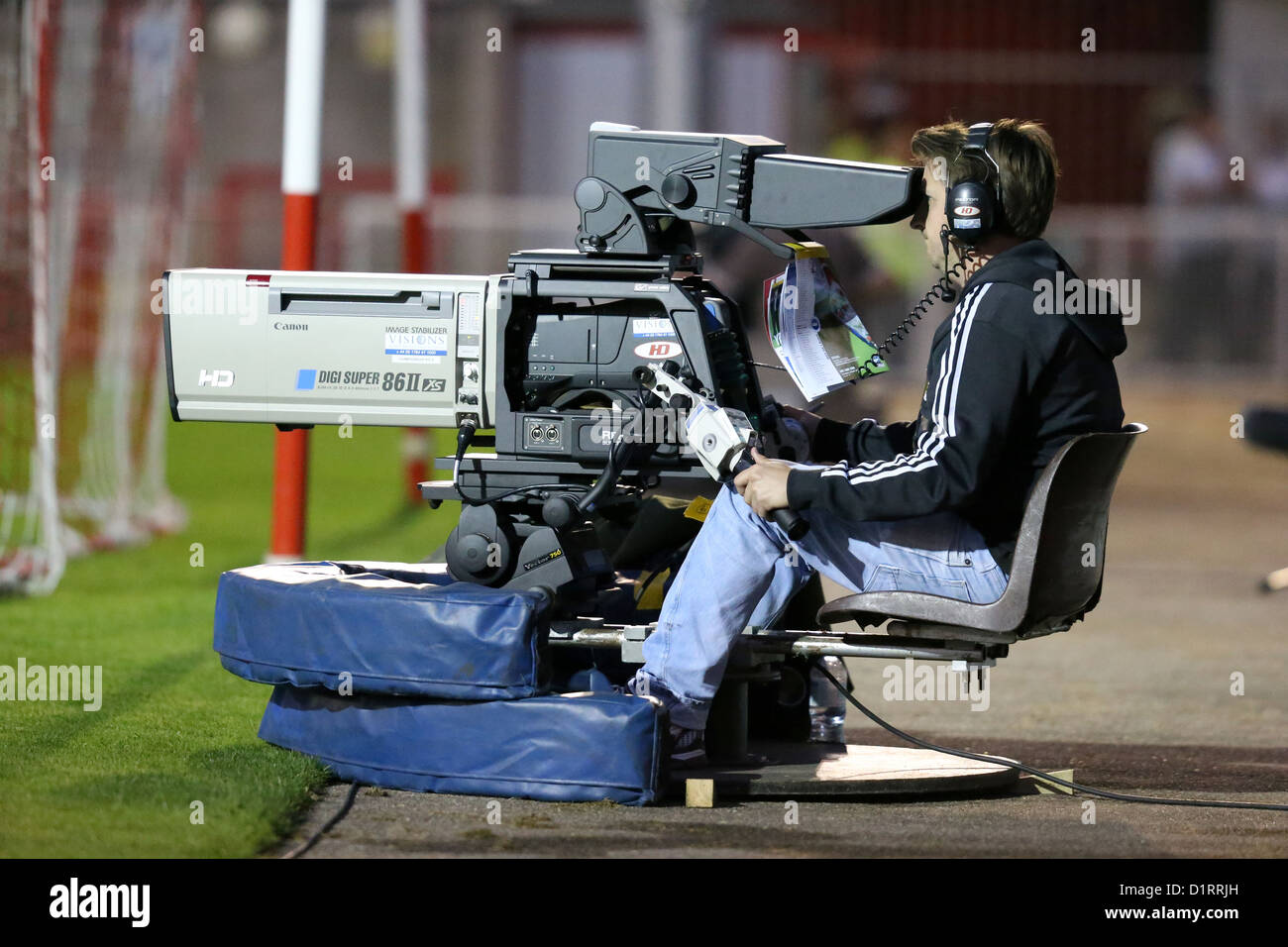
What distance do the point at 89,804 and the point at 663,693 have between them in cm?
145

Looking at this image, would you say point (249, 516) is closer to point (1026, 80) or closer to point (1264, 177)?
point (1264, 177)

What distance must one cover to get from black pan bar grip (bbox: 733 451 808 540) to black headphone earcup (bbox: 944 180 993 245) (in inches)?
29.7

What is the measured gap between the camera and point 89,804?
476 cm

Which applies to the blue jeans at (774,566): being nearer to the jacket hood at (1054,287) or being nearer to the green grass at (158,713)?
the jacket hood at (1054,287)

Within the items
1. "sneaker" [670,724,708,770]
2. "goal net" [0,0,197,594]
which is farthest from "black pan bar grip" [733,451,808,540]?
"goal net" [0,0,197,594]

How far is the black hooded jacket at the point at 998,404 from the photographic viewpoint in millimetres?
4633

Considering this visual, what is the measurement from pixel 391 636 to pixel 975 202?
1787 millimetres

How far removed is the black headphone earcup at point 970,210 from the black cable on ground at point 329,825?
205cm

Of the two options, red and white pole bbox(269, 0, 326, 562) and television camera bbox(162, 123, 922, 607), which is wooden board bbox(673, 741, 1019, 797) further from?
red and white pole bbox(269, 0, 326, 562)

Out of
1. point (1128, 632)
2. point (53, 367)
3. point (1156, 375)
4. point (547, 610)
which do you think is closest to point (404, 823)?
point (547, 610)

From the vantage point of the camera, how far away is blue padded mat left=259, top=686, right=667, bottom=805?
4840 millimetres
